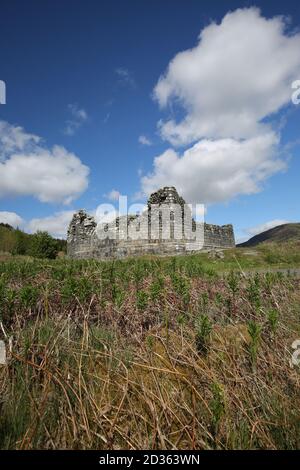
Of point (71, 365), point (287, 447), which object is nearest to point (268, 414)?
point (287, 447)

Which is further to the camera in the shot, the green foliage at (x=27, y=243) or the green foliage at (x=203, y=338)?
the green foliage at (x=27, y=243)

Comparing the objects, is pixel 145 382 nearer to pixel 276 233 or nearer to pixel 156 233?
pixel 156 233

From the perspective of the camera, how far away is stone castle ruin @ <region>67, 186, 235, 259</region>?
81.0 feet

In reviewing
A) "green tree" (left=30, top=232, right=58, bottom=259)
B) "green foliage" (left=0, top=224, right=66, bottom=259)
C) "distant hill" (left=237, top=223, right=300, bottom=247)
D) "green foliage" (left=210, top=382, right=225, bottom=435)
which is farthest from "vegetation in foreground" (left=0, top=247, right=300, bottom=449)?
"distant hill" (left=237, top=223, right=300, bottom=247)

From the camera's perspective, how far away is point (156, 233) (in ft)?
81.3

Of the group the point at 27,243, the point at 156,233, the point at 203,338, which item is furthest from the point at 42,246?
the point at 203,338

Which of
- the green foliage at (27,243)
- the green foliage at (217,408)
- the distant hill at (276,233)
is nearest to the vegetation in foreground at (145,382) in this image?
the green foliage at (217,408)

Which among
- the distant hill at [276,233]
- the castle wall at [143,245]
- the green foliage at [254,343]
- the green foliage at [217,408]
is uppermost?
the distant hill at [276,233]

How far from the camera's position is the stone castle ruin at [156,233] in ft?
81.0

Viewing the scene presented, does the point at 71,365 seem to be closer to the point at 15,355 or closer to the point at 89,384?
the point at 89,384

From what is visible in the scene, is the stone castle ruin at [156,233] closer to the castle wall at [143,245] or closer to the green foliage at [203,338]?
the castle wall at [143,245]

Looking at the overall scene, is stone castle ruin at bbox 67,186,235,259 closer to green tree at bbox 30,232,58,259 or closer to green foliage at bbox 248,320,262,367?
green tree at bbox 30,232,58,259

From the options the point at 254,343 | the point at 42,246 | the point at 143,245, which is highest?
the point at 42,246

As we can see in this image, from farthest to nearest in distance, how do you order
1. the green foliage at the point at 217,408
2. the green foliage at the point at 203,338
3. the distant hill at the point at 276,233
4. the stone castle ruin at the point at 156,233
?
the distant hill at the point at 276,233, the stone castle ruin at the point at 156,233, the green foliage at the point at 203,338, the green foliage at the point at 217,408
